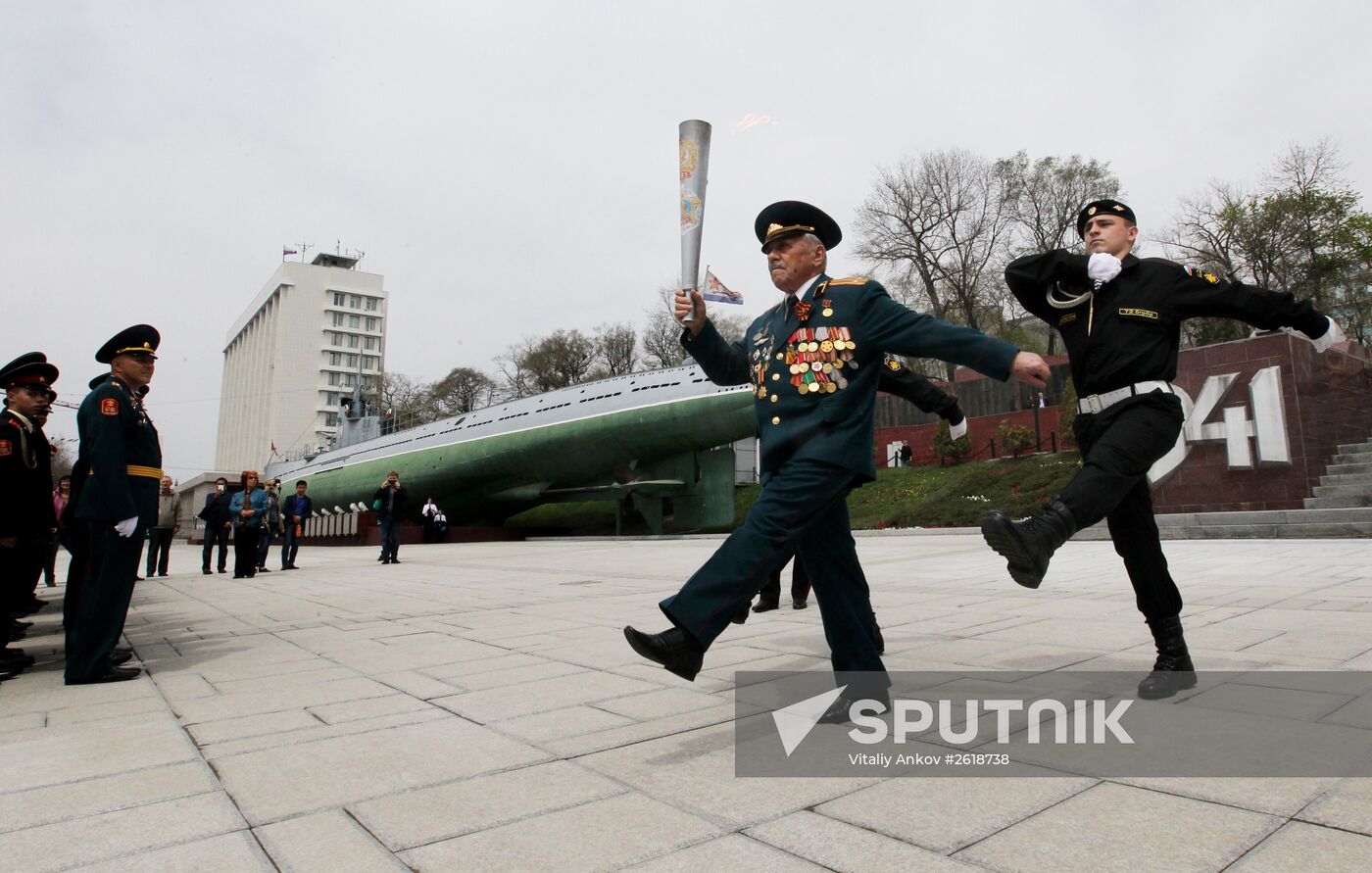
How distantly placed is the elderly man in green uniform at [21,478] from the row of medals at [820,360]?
4.44 metres

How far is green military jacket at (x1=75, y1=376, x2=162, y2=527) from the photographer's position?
4070mm

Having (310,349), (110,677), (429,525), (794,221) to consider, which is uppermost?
(310,349)

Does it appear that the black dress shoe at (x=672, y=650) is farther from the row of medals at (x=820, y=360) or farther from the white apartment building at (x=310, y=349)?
the white apartment building at (x=310, y=349)

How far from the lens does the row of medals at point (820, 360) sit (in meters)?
2.76

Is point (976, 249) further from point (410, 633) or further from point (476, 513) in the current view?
point (410, 633)

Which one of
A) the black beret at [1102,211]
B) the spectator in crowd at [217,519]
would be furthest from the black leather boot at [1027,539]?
the spectator in crowd at [217,519]

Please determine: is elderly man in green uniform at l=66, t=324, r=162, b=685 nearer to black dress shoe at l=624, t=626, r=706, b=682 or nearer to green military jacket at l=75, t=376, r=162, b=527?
green military jacket at l=75, t=376, r=162, b=527

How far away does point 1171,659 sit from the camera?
296cm

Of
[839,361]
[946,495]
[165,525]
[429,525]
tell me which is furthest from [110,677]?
[429,525]

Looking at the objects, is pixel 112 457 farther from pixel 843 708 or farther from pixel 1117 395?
pixel 1117 395

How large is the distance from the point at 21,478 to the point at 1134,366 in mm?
5607

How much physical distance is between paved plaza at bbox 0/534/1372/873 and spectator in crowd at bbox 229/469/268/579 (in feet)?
22.9

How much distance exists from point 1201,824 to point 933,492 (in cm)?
2088

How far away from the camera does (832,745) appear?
7.80 ft
